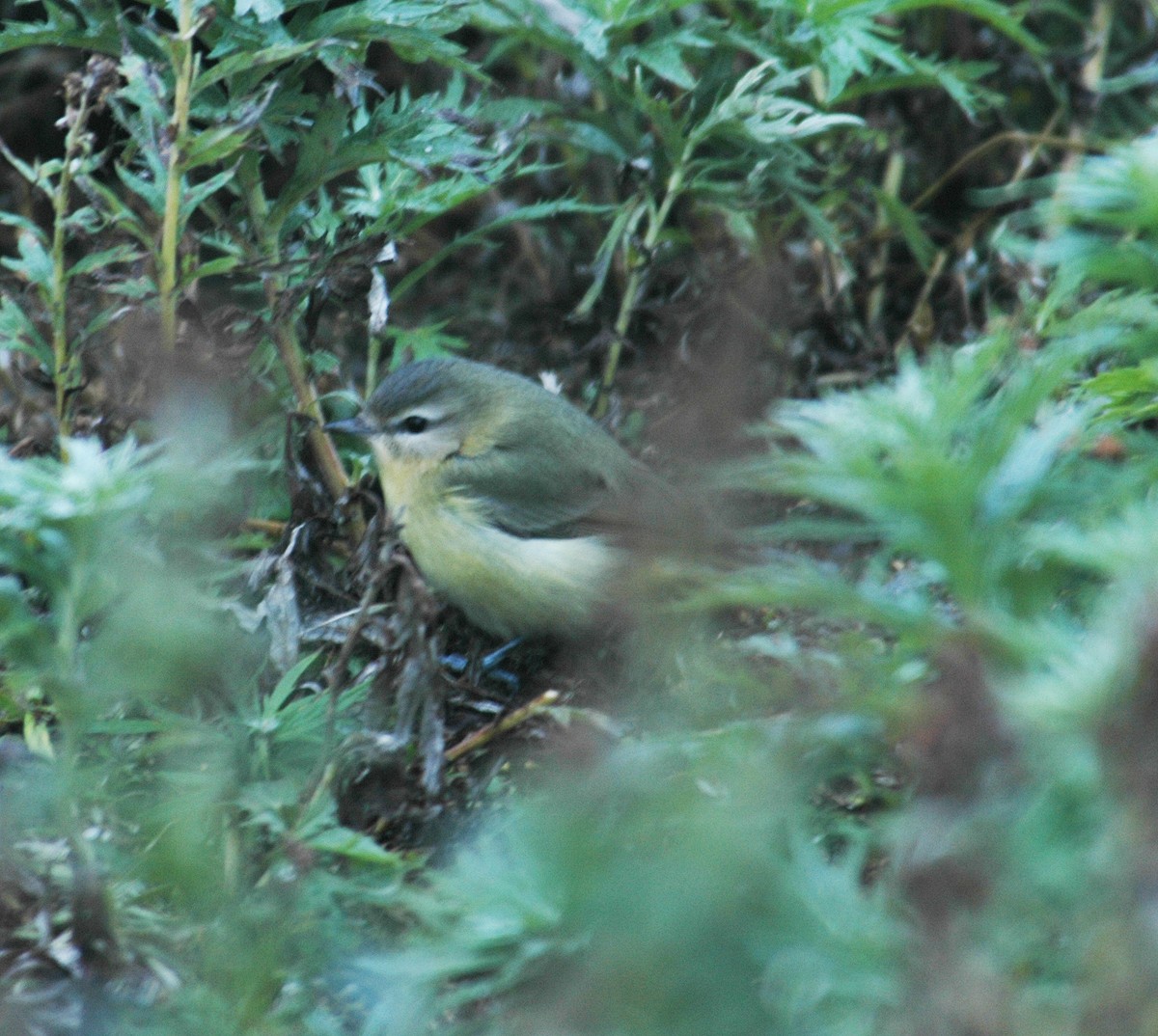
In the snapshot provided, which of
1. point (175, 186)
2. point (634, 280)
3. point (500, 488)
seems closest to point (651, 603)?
point (175, 186)

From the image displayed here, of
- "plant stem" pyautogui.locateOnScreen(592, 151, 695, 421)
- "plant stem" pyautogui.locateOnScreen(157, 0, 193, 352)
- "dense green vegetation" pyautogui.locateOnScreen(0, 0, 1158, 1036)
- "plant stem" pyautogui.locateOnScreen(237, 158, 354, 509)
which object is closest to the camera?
"dense green vegetation" pyautogui.locateOnScreen(0, 0, 1158, 1036)

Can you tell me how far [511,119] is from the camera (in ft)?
12.7

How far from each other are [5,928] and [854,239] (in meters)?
3.35

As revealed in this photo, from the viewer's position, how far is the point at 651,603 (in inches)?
91.7

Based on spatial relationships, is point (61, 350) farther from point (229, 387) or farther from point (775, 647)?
point (775, 647)

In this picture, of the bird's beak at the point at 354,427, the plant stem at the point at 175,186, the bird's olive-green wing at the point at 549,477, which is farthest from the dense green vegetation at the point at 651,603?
the bird's olive-green wing at the point at 549,477

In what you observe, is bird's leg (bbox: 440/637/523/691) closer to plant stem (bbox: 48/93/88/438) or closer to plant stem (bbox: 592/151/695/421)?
plant stem (bbox: 592/151/695/421)

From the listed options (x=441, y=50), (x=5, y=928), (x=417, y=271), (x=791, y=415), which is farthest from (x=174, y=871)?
(x=417, y=271)

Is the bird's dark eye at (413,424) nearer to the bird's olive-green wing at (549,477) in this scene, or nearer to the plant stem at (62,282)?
the bird's olive-green wing at (549,477)

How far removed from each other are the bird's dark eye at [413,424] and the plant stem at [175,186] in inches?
30.4

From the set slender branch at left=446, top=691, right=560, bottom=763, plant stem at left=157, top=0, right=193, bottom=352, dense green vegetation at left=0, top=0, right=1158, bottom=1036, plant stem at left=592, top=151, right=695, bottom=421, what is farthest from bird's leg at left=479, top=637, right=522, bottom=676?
plant stem at left=157, top=0, right=193, bottom=352

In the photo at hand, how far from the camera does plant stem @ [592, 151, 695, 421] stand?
382 centimetres

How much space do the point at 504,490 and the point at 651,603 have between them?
4.92 feet

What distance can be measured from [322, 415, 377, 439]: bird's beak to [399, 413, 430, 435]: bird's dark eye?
0.11m
